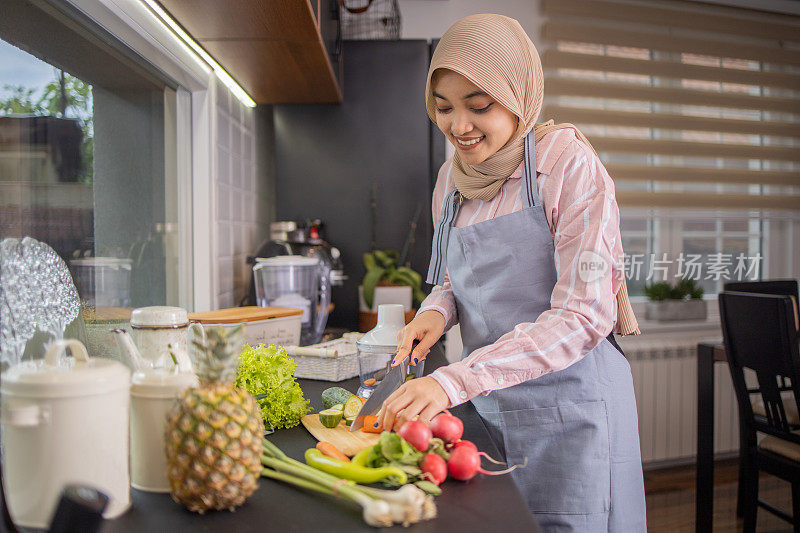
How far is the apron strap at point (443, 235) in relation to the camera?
1.32 meters

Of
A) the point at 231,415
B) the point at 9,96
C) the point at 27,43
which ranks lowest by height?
the point at 231,415

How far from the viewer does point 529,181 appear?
1.15 m

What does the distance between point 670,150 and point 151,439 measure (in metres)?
3.41

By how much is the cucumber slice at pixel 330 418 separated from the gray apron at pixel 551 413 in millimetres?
319

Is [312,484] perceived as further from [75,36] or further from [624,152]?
[624,152]

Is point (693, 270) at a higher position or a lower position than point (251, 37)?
lower

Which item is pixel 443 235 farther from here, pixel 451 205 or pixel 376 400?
pixel 376 400

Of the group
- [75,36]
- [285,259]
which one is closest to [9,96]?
[75,36]

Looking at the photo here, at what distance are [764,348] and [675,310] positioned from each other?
133cm

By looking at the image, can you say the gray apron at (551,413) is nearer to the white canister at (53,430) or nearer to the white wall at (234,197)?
the white canister at (53,430)

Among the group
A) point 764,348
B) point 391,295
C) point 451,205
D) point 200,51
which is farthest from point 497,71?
point 764,348

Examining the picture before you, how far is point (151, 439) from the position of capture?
72cm

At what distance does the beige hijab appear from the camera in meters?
1.10

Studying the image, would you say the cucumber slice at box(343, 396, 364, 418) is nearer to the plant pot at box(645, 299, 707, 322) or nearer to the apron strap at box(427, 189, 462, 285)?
the apron strap at box(427, 189, 462, 285)
